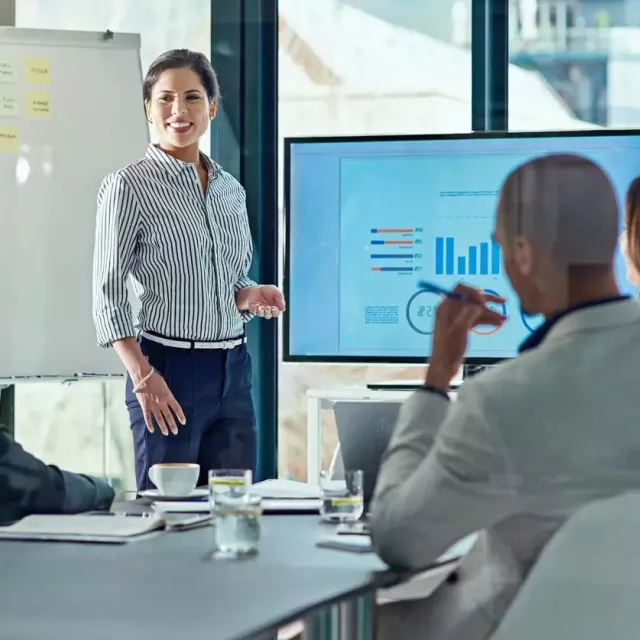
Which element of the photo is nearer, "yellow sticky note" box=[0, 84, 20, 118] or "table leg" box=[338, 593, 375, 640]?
"table leg" box=[338, 593, 375, 640]

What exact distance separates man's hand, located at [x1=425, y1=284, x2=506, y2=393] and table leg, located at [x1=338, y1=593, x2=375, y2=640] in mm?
225

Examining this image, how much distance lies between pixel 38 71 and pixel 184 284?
164 centimetres

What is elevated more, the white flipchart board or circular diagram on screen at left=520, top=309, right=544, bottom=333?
the white flipchart board

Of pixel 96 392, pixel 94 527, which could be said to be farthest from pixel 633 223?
pixel 96 392

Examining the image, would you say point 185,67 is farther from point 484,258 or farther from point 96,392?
point 96,392

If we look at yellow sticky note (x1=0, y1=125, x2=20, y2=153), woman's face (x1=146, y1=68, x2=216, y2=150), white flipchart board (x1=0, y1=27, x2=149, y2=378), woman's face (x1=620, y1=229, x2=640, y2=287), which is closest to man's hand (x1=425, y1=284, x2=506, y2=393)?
woman's face (x1=620, y1=229, x2=640, y2=287)

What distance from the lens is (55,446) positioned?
203cm

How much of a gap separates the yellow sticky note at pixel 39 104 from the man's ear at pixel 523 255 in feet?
7.39

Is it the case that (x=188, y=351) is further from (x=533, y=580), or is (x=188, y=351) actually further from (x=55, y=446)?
(x=533, y=580)

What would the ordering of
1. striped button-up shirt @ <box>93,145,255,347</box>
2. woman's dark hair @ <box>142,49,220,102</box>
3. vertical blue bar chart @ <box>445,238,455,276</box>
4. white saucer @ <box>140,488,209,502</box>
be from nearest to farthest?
vertical blue bar chart @ <box>445,238,455,276</box>
woman's dark hair @ <box>142,49,220,102</box>
striped button-up shirt @ <box>93,145,255,347</box>
white saucer @ <box>140,488,209,502</box>

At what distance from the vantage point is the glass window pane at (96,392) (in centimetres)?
174

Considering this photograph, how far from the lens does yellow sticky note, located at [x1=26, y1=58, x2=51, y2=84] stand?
2887 mm

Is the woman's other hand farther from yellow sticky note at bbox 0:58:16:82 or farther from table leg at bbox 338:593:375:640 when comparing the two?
yellow sticky note at bbox 0:58:16:82

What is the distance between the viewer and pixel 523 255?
2.99 ft
